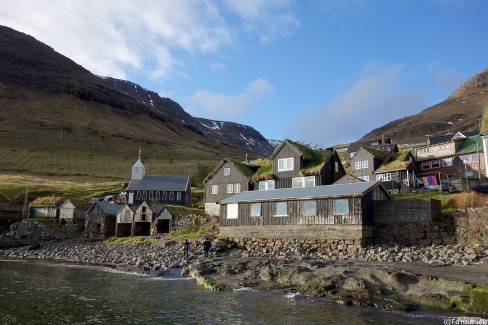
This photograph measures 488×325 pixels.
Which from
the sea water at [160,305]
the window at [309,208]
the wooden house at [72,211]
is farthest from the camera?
the wooden house at [72,211]

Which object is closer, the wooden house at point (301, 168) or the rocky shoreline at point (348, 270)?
the rocky shoreline at point (348, 270)

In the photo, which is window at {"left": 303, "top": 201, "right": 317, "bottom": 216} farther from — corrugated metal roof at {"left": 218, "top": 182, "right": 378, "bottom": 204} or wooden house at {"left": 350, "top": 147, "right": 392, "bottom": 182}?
wooden house at {"left": 350, "top": 147, "right": 392, "bottom": 182}

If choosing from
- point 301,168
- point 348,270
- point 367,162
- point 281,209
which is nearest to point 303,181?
point 301,168

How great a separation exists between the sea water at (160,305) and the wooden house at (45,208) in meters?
41.3

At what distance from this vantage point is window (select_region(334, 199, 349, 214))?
117 feet

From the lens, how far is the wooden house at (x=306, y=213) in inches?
1390

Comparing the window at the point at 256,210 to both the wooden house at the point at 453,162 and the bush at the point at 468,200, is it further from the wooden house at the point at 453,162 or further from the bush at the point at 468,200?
the wooden house at the point at 453,162

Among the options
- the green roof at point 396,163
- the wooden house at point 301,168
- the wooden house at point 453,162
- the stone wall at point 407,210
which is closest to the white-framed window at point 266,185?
the wooden house at point 301,168

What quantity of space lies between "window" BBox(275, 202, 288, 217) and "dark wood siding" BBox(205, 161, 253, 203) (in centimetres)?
1679

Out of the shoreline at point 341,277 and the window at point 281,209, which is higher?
the window at point 281,209

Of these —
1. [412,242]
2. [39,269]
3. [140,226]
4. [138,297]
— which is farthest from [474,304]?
[140,226]

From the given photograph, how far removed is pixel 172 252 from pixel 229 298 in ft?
63.5

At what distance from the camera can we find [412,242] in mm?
34188

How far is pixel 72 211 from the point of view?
67.9m
